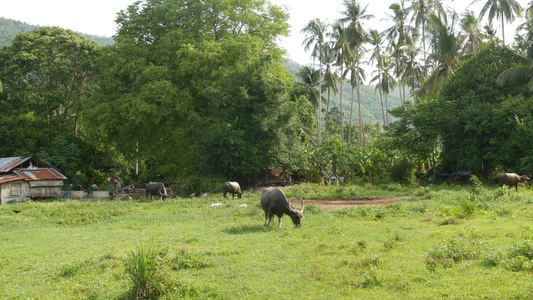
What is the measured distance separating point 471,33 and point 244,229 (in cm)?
3498

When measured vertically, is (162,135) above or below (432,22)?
below

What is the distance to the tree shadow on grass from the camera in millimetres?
13656

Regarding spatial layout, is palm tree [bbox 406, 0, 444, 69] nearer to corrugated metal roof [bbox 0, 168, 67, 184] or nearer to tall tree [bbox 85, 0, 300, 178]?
tall tree [bbox 85, 0, 300, 178]

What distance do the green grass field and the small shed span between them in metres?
10.9

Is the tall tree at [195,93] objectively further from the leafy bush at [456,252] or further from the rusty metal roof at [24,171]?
the leafy bush at [456,252]

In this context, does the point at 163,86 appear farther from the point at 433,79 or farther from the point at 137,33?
the point at 433,79

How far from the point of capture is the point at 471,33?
130 feet

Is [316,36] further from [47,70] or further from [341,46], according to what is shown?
[47,70]

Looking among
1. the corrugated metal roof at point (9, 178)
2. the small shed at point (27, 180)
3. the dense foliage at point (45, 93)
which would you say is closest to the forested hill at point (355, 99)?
the dense foliage at point (45, 93)

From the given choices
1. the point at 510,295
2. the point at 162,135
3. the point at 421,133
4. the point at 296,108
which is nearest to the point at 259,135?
the point at 296,108

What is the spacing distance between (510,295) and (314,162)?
29.6 meters

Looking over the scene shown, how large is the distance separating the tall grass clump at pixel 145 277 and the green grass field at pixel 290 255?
2 centimetres

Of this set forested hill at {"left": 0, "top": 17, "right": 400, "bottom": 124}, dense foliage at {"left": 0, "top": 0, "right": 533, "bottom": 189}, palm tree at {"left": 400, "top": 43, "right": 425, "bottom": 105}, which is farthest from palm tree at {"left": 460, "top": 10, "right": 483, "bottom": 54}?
forested hill at {"left": 0, "top": 17, "right": 400, "bottom": 124}

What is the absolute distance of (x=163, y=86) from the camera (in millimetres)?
29297
